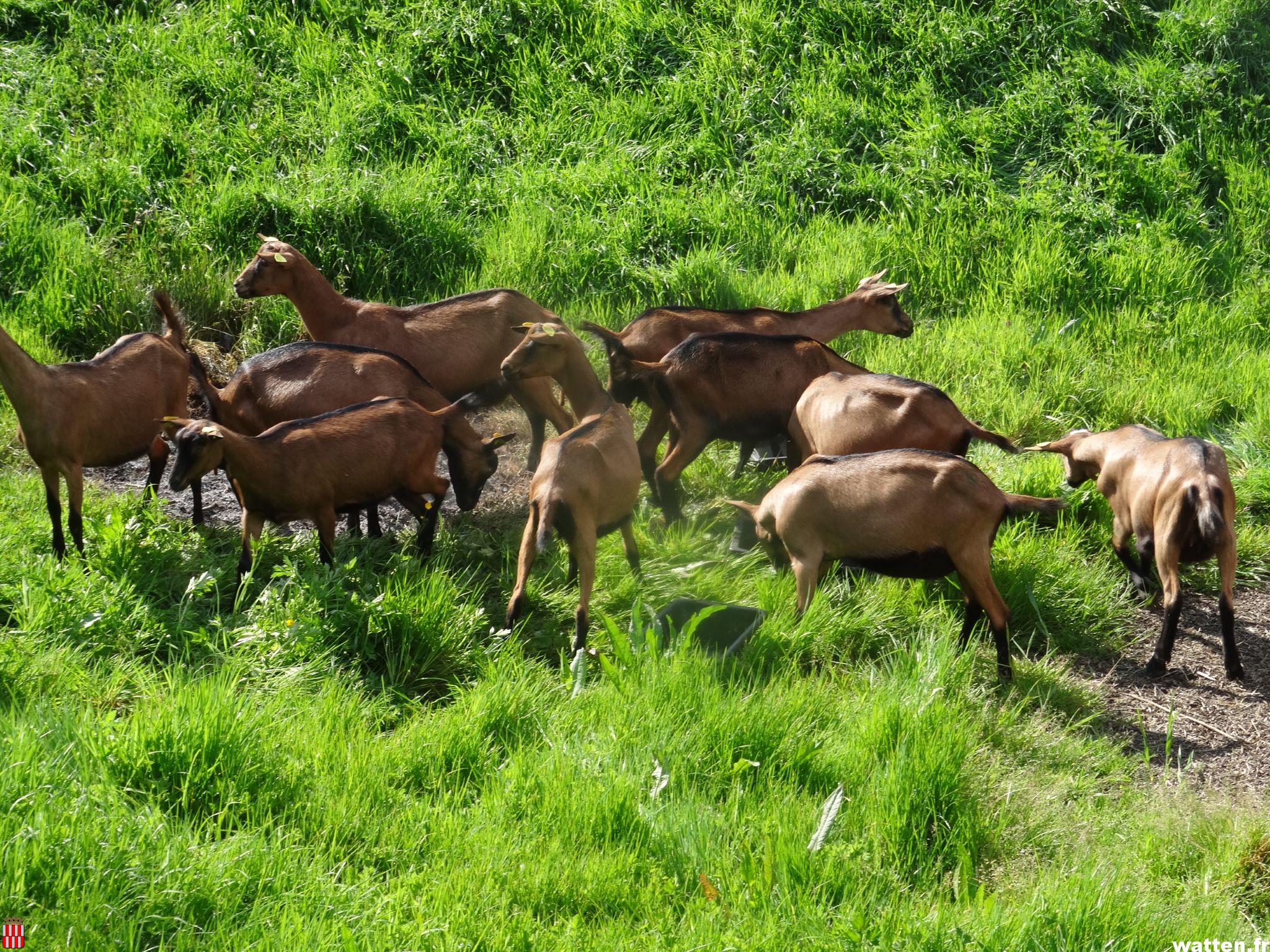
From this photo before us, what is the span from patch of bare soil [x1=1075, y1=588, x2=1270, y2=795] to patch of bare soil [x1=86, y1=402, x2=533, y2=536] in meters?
3.23

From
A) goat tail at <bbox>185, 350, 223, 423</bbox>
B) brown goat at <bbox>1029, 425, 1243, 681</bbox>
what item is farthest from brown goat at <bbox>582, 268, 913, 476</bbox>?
goat tail at <bbox>185, 350, 223, 423</bbox>

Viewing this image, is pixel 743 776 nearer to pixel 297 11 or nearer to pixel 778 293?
pixel 778 293

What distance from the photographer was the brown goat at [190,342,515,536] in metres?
7.10

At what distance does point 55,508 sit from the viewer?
654 cm

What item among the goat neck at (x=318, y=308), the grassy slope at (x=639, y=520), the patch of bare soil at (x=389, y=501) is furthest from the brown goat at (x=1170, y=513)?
the goat neck at (x=318, y=308)

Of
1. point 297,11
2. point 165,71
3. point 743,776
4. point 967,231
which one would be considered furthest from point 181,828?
point 297,11

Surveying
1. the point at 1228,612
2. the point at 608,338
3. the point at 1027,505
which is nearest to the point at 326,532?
the point at 608,338

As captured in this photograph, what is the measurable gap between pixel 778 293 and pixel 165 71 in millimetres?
5735

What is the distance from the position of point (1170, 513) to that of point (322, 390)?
441 cm

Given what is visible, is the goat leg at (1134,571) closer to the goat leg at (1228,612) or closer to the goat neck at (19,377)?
the goat leg at (1228,612)

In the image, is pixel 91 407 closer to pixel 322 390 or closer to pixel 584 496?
pixel 322 390

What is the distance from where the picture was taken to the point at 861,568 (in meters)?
6.41

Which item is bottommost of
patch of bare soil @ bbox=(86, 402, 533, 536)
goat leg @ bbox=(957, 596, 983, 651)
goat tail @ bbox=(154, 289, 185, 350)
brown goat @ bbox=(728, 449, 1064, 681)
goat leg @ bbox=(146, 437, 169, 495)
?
patch of bare soil @ bbox=(86, 402, 533, 536)

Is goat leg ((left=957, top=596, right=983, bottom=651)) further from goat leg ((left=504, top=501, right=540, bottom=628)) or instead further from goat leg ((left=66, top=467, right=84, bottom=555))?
goat leg ((left=66, top=467, right=84, bottom=555))
